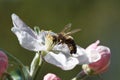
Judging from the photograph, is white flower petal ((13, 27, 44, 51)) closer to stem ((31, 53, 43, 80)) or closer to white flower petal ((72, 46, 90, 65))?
stem ((31, 53, 43, 80))

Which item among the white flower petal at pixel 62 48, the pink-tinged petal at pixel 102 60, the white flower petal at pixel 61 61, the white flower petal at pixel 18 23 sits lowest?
the white flower petal at pixel 61 61

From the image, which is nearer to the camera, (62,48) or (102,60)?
(102,60)

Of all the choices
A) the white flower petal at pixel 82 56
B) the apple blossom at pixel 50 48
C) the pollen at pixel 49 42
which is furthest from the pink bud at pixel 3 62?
the white flower petal at pixel 82 56

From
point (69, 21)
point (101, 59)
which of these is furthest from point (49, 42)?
point (69, 21)

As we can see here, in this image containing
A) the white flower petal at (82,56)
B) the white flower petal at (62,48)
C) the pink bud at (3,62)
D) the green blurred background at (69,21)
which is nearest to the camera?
the pink bud at (3,62)

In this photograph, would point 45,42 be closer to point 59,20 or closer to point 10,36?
point 10,36

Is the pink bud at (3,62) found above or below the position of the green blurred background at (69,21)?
below

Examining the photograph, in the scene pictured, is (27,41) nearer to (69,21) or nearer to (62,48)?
(62,48)

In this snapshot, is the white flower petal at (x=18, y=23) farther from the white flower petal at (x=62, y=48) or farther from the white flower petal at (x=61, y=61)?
the white flower petal at (x=61, y=61)
